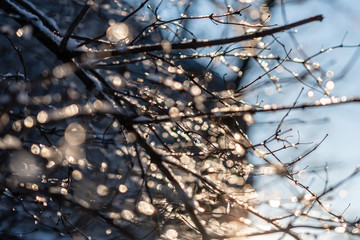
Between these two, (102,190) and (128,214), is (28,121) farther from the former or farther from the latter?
(102,190)

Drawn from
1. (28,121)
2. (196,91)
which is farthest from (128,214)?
(196,91)

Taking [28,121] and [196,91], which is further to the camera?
[28,121]

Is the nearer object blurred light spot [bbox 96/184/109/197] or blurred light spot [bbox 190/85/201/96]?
blurred light spot [bbox 190/85/201/96]

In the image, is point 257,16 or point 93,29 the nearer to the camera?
point 257,16

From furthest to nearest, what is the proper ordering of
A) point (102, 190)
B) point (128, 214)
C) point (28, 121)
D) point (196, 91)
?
point (102, 190) → point (128, 214) → point (28, 121) → point (196, 91)

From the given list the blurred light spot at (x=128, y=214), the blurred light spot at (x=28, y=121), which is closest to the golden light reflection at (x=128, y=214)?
the blurred light spot at (x=128, y=214)

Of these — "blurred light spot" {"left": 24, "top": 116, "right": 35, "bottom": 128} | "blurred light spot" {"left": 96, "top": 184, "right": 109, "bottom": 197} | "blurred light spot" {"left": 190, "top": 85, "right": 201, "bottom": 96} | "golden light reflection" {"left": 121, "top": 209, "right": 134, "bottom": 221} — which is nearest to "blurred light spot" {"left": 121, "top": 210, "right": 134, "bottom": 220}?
"golden light reflection" {"left": 121, "top": 209, "right": 134, "bottom": 221}

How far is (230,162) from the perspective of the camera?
298cm

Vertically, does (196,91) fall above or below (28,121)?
above

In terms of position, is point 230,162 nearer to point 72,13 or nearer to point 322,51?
point 322,51

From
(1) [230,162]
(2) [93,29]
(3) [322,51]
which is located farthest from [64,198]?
(2) [93,29]

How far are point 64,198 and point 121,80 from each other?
1638 millimetres

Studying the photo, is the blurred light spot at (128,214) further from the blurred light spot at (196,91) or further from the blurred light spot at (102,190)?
the blurred light spot at (196,91)

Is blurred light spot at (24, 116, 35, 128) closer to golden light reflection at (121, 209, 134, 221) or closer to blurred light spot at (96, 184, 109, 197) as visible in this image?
golden light reflection at (121, 209, 134, 221)
